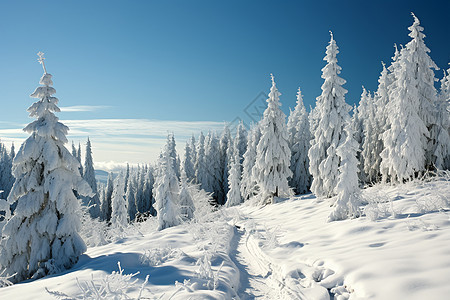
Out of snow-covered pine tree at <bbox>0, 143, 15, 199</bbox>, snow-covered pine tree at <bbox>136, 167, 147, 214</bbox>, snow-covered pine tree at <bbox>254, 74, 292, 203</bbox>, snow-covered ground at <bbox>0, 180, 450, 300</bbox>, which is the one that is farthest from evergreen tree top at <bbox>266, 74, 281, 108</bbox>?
snow-covered pine tree at <bbox>0, 143, 15, 199</bbox>

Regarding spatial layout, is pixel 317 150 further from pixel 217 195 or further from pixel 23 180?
pixel 217 195

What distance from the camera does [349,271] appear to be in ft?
23.0

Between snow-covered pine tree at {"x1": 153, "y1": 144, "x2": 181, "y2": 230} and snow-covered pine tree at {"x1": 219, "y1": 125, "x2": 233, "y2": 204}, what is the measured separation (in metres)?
31.9

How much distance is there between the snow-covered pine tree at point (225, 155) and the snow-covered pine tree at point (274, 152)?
25256 millimetres

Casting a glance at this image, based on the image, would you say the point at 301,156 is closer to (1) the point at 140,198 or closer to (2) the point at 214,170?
(2) the point at 214,170

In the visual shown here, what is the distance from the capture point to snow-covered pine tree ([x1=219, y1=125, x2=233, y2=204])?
56250 millimetres

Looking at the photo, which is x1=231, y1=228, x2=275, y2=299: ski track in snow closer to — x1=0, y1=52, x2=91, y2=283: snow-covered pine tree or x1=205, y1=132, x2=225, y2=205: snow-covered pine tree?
x1=0, y1=52, x2=91, y2=283: snow-covered pine tree

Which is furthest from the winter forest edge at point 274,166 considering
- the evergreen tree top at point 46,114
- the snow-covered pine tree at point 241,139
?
the snow-covered pine tree at point 241,139

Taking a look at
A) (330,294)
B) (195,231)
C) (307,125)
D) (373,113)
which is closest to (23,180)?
(195,231)

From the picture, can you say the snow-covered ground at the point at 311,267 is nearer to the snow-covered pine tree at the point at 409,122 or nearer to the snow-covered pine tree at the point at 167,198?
the snow-covered pine tree at the point at 167,198

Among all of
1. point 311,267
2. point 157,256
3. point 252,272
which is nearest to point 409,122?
point 311,267

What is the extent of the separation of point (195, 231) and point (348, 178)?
778 cm

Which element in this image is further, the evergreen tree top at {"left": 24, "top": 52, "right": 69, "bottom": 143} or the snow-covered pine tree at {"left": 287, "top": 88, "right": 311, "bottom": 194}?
the snow-covered pine tree at {"left": 287, "top": 88, "right": 311, "bottom": 194}

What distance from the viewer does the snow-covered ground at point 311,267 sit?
5797mm
